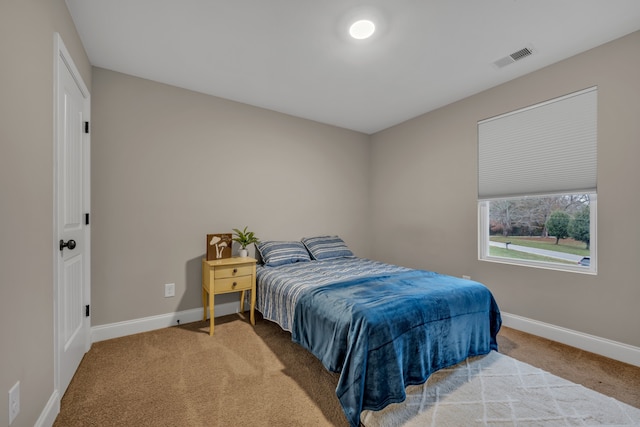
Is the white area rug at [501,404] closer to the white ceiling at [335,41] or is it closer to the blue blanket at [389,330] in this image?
the blue blanket at [389,330]

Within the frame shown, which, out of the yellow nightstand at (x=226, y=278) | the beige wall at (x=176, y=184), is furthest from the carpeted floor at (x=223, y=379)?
the beige wall at (x=176, y=184)

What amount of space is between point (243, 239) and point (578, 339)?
3353mm

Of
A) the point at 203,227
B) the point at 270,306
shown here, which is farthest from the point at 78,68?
the point at 270,306

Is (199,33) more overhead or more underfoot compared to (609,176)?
more overhead

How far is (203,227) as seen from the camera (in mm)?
3098

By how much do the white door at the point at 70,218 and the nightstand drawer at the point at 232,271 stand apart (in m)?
1.06

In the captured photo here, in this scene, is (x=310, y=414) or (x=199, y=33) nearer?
(x=310, y=414)

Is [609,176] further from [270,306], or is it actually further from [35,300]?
[35,300]

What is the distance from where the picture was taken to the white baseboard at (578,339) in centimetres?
215

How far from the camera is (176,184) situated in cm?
295

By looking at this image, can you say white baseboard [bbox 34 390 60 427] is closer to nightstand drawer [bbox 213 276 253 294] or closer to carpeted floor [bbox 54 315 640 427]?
carpeted floor [bbox 54 315 640 427]

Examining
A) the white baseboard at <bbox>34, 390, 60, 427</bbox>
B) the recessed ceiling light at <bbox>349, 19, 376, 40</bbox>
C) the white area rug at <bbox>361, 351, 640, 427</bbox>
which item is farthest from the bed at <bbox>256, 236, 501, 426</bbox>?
the recessed ceiling light at <bbox>349, 19, 376, 40</bbox>

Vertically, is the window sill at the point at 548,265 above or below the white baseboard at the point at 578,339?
above

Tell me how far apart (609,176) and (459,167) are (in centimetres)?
131
